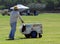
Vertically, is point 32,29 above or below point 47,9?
above

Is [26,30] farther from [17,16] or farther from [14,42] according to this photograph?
[14,42]

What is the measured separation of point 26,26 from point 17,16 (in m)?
1.01

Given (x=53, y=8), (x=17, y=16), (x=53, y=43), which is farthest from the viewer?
(x=53, y=8)

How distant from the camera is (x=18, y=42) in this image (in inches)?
674

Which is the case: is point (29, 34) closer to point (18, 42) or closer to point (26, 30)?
point (26, 30)

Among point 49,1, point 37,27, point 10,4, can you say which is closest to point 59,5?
point 49,1

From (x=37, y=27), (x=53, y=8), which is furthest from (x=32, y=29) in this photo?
(x=53, y=8)

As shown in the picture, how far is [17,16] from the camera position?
19156mm

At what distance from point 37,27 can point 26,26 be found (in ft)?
2.24

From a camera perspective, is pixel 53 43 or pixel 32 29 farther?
pixel 32 29

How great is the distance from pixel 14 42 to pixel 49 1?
371ft

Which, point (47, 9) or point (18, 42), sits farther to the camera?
point (47, 9)

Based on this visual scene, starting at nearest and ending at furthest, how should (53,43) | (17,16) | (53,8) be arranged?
(53,43) → (17,16) → (53,8)

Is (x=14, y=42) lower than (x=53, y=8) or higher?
higher
